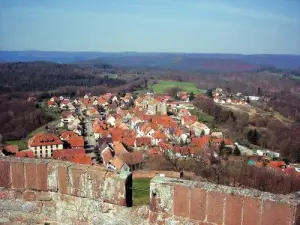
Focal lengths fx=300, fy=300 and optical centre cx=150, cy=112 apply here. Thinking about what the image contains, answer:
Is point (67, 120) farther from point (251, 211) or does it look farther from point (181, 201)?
point (251, 211)

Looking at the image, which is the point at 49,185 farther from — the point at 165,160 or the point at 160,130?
the point at 160,130

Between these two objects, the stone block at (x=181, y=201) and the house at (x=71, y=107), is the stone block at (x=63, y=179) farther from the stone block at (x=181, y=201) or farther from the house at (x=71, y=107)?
the house at (x=71, y=107)

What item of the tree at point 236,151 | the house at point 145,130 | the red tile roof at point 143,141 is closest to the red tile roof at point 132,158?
the red tile roof at point 143,141

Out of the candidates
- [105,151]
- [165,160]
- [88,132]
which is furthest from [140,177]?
[88,132]

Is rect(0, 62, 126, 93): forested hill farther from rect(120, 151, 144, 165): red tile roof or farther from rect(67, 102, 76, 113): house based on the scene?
rect(120, 151, 144, 165): red tile roof

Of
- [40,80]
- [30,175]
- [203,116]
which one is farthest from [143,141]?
[40,80]
